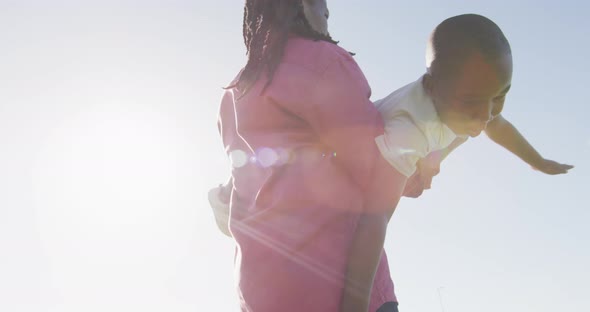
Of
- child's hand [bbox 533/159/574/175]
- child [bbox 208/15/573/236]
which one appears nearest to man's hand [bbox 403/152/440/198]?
child [bbox 208/15/573/236]

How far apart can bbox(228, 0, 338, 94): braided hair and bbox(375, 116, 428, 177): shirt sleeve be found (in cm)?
42

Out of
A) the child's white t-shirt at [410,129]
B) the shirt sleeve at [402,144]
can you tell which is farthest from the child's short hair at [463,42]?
the shirt sleeve at [402,144]

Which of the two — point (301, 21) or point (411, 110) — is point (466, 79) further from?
point (301, 21)

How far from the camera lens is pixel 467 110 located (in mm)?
2020

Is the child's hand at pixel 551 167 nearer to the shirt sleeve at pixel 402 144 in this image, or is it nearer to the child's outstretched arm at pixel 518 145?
the child's outstretched arm at pixel 518 145

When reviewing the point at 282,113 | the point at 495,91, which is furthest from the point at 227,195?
the point at 495,91

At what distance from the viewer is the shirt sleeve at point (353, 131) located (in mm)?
1756

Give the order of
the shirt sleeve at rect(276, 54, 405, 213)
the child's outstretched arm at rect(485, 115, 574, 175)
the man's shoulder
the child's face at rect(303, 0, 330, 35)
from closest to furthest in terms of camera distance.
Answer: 1. the shirt sleeve at rect(276, 54, 405, 213)
2. the man's shoulder
3. the child's face at rect(303, 0, 330, 35)
4. the child's outstretched arm at rect(485, 115, 574, 175)

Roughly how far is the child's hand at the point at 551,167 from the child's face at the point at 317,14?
121 centimetres

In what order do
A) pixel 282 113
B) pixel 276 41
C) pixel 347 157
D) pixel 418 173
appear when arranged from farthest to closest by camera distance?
pixel 418 173 → pixel 276 41 → pixel 282 113 → pixel 347 157

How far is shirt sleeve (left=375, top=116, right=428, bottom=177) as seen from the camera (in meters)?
1.77

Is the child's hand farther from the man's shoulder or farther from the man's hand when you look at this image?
the man's shoulder

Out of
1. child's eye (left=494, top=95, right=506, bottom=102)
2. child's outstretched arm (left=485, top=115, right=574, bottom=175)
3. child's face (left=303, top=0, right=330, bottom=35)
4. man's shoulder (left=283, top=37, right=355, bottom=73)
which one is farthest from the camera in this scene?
child's outstretched arm (left=485, top=115, right=574, bottom=175)

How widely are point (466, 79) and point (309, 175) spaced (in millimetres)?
647
